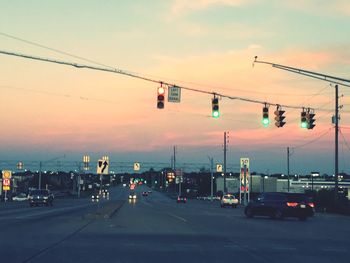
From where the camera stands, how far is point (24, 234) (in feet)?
83.1

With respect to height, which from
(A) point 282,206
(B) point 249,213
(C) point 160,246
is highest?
(A) point 282,206

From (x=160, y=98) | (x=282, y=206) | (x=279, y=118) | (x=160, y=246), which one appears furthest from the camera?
(x=282, y=206)

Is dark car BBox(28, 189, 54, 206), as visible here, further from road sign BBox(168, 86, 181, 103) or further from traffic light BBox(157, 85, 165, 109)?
traffic light BBox(157, 85, 165, 109)

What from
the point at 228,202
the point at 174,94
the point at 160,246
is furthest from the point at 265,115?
the point at 228,202

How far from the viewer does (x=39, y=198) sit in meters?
70.8

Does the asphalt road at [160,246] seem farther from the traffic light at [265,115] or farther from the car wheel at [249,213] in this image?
the car wheel at [249,213]

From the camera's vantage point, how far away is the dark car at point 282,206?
4366cm

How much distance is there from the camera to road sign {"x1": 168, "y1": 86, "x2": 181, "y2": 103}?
98.8ft

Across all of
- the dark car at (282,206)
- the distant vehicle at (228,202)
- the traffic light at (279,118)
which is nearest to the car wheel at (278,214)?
the dark car at (282,206)

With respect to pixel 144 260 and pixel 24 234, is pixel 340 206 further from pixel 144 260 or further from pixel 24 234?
pixel 144 260

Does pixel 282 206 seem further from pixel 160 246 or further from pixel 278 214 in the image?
pixel 160 246

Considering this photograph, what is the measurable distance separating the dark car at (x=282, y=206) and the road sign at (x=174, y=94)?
52.3ft

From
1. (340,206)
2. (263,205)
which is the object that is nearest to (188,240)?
(263,205)

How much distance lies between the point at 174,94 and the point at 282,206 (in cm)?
1661
